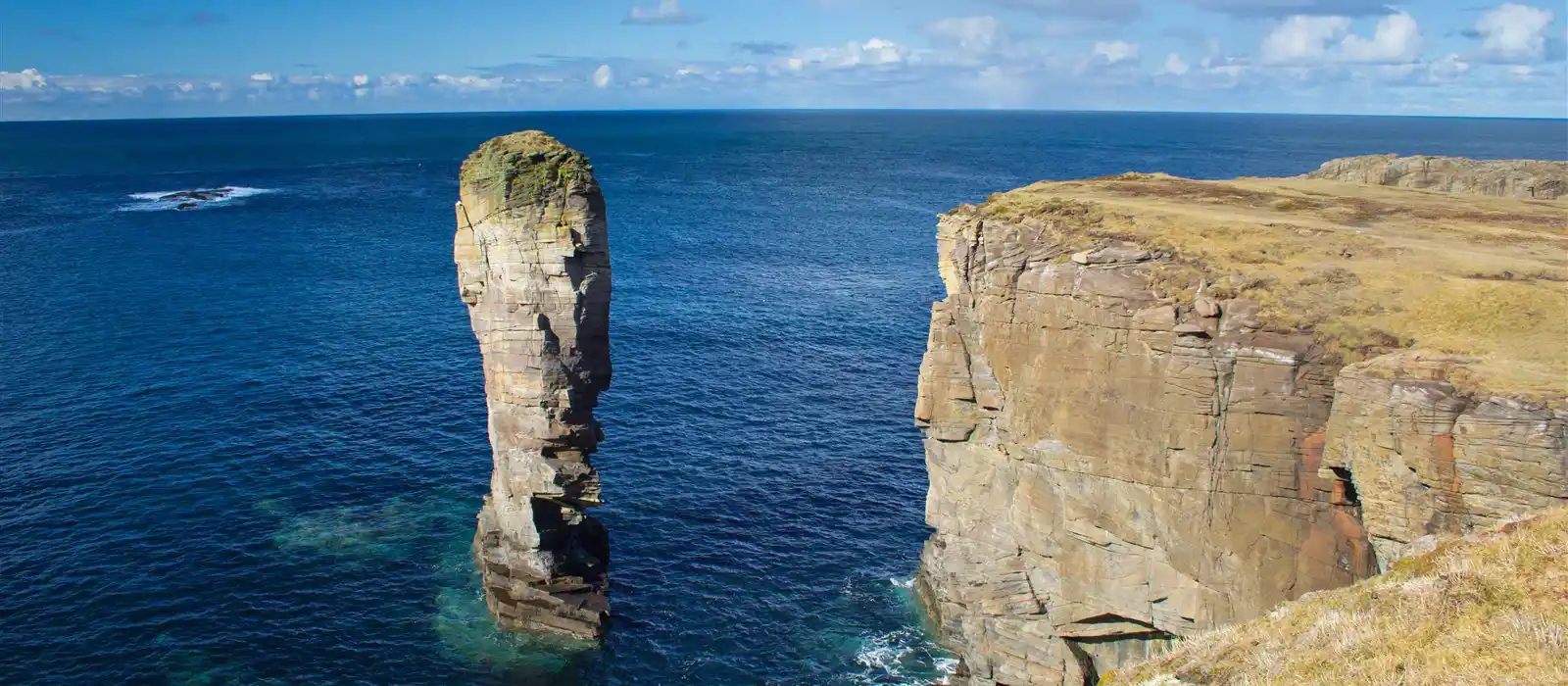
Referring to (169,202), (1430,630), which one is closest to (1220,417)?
(1430,630)

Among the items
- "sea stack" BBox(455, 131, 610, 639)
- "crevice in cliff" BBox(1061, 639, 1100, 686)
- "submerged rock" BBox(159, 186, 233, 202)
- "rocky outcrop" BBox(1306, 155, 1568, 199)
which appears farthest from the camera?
"submerged rock" BBox(159, 186, 233, 202)

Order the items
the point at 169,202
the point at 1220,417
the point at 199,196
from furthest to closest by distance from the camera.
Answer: the point at 199,196, the point at 169,202, the point at 1220,417

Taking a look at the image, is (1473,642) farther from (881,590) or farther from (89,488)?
(89,488)

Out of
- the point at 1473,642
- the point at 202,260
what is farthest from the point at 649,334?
the point at 1473,642

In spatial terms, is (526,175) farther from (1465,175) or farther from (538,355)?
(1465,175)

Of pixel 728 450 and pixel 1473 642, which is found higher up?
pixel 1473 642

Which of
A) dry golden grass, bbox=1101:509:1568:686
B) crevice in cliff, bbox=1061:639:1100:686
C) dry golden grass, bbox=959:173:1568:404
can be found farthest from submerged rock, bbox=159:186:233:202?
dry golden grass, bbox=1101:509:1568:686

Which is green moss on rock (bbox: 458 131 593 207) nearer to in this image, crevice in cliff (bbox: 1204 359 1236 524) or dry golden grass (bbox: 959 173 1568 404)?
dry golden grass (bbox: 959 173 1568 404)
